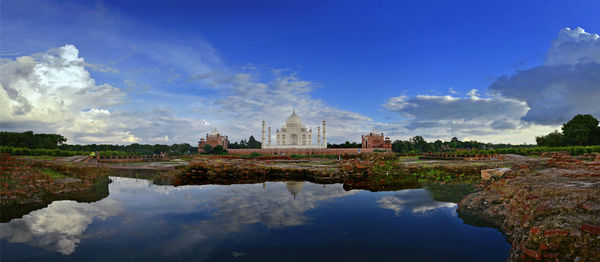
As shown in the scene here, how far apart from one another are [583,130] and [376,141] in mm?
27658

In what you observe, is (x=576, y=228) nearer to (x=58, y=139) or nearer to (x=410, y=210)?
(x=410, y=210)

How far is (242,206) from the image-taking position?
20.3 ft

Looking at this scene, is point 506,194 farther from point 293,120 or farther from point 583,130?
point 293,120

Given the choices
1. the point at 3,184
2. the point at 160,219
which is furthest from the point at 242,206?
the point at 3,184

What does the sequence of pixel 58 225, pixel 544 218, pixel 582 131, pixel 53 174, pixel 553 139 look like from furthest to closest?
pixel 553 139 < pixel 582 131 < pixel 53 174 < pixel 58 225 < pixel 544 218

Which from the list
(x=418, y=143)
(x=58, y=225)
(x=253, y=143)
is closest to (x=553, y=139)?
(x=418, y=143)

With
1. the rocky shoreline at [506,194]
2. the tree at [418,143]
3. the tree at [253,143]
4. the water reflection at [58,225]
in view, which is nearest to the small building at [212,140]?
the tree at [253,143]

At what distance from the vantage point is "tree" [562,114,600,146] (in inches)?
1531

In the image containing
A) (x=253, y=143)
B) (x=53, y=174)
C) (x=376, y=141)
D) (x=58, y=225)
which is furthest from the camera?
(x=253, y=143)

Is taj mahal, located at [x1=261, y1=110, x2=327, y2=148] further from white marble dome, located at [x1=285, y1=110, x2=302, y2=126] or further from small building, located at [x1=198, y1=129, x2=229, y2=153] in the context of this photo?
small building, located at [x1=198, y1=129, x2=229, y2=153]

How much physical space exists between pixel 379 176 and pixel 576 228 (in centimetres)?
825

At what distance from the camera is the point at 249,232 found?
4.44 metres

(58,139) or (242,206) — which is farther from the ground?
(58,139)

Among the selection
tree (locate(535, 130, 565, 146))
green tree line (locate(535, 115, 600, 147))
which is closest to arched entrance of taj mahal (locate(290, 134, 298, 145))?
tree (locate(535, 130, 565, 146))
